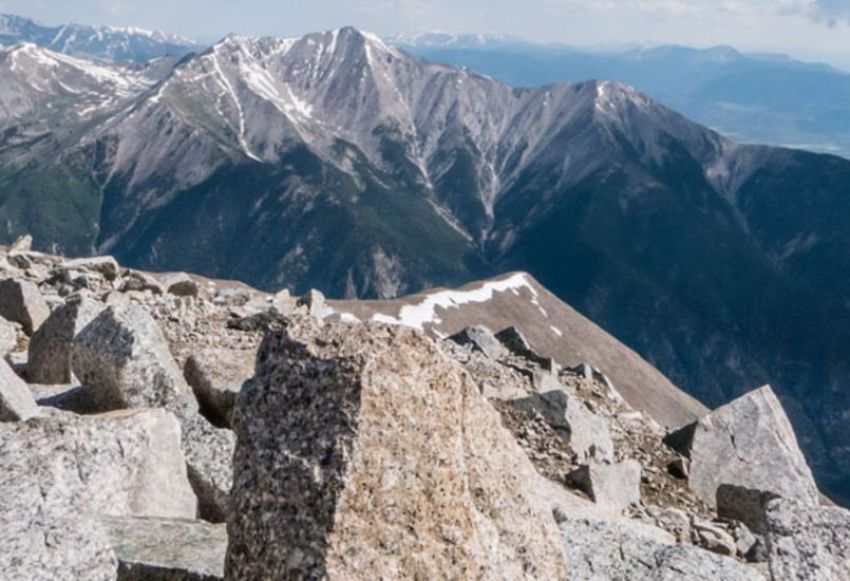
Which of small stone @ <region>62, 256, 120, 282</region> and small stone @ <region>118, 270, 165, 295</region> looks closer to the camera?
small stone @ <region>118, 270, 165, 295</region>

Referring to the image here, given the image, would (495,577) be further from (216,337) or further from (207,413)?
(216,337)

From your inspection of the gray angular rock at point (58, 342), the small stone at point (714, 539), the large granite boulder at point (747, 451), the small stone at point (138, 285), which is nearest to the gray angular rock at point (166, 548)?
the gray angular rock at point (58, 342)

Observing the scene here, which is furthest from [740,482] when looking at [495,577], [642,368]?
[642,368]

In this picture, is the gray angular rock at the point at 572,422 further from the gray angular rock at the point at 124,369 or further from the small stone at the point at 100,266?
the small stone at the point at 100,266

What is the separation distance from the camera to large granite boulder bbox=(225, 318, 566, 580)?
27.8 ft

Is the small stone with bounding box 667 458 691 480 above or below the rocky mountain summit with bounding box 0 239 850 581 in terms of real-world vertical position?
below

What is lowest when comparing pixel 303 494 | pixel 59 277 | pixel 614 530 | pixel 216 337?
pixel 59 277

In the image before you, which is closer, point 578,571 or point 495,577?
point 495,577

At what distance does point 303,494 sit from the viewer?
857 centimetres

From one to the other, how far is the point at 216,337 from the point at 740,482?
18769 mm

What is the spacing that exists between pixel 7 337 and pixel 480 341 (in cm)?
3089

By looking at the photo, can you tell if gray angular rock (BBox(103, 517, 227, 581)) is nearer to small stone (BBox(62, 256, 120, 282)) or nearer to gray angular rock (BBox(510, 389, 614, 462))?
gray angular rock (BBox(510, 389, 614, 462))

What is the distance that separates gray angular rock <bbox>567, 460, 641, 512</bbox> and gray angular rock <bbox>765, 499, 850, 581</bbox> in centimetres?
642

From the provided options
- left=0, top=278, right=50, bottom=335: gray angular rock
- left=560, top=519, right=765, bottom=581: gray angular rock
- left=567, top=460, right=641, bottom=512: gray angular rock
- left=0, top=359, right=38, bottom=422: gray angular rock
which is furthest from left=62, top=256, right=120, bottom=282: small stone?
left=560, top=519, right=765, bottom=581: gray angular rock
